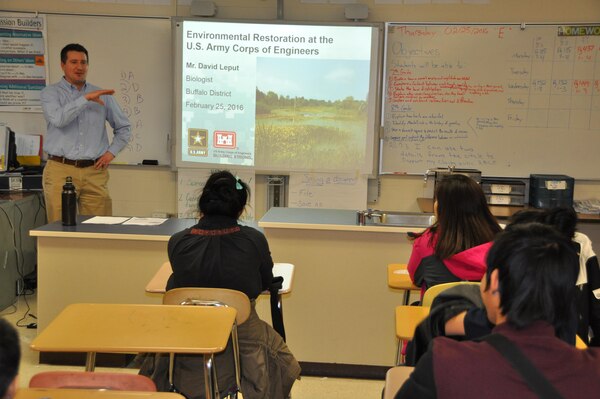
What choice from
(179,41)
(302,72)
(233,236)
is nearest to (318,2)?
(302,72)

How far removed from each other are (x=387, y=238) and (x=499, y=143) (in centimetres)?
214

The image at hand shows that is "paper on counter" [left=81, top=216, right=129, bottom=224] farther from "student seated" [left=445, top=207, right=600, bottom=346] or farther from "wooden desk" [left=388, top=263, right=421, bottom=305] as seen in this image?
"student seated" [left=445, top=207, right=600, bottom=346]

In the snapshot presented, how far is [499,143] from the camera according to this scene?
203 inches

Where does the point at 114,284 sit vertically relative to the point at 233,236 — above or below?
below

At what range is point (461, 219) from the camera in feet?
8.08

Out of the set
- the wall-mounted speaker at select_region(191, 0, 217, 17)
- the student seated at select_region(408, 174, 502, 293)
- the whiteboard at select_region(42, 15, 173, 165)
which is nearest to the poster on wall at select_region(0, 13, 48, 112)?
the whiteboard at select_region(42, 15, 173, 165)

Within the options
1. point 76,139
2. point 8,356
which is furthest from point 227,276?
point 76,139

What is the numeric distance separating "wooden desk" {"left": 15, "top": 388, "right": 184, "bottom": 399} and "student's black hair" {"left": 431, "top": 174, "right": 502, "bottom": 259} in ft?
4.16

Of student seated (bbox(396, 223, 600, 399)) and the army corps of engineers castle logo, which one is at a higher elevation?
the army corps of engineers castle logo

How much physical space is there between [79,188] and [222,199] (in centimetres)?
234

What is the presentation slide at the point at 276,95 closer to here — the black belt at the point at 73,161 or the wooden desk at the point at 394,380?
the black belt at the point at 73,161

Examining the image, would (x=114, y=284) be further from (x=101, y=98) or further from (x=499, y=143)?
(x=499, y=143)

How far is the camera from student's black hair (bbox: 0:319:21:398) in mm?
1110

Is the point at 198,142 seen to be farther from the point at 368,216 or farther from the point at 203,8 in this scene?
the point at 368,216
